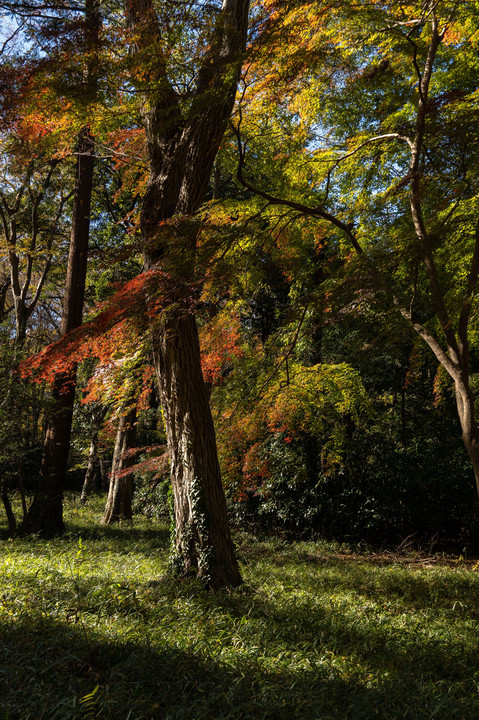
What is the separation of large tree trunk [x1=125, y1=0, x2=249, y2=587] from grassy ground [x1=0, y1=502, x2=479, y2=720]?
1.73ft

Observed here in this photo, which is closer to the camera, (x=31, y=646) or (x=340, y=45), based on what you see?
(x=31, y=646)

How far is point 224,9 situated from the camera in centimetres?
550

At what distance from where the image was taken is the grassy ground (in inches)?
105

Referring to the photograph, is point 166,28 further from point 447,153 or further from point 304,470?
point 304,470

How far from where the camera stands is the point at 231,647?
136 inches

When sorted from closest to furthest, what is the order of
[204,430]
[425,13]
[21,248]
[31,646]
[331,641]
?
[31,646] → [331,641] → [204,430] → [425,13] → [21,248]

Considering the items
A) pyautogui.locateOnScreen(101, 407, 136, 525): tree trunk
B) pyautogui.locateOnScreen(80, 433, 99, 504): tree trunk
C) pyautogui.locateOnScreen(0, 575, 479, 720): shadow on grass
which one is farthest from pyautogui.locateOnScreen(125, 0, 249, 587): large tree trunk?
pyautogui.locateOnScreen(80, 433, 99, 504): tree trunk

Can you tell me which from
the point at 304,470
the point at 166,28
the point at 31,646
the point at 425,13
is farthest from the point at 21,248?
the point at 31,646

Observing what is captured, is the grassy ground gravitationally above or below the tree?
below

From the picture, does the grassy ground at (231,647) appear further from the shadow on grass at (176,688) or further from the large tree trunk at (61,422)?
the large tree trunk at (61,422)

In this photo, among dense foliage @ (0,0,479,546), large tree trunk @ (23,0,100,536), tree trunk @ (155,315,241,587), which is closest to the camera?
tree trunk @ (155,315,241,587)

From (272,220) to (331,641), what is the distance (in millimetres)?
6153

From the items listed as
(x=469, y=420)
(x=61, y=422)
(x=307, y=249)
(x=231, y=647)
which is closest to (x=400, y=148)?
(x=307, y=249)

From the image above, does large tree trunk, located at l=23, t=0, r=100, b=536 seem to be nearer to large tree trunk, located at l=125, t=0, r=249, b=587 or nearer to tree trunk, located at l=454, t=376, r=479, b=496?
large tree trunk, located at l=125, t=0, r=249, b=587
